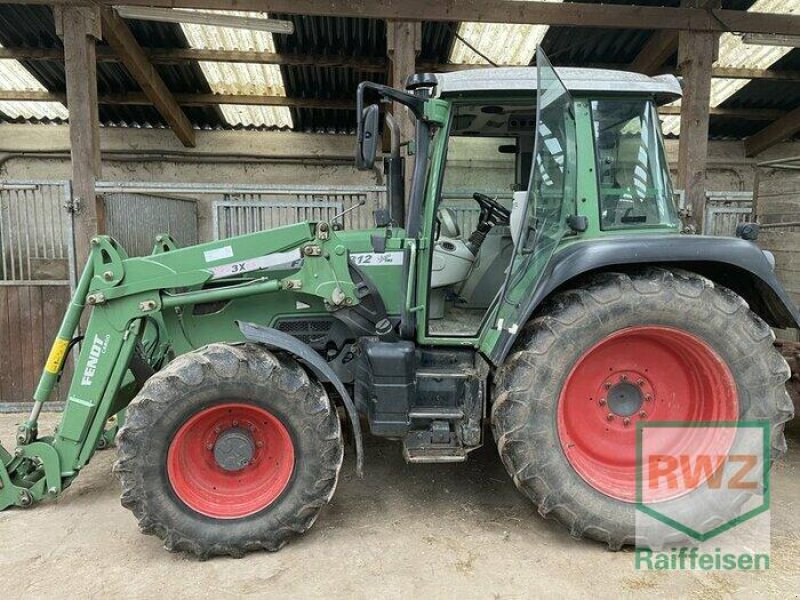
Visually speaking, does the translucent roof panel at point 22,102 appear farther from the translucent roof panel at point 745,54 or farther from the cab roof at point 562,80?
the translucent roof panel at point 745,54

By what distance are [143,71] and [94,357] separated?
5.15 m

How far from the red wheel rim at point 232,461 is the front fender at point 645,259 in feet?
3.93

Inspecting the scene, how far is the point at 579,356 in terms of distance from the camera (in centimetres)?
245

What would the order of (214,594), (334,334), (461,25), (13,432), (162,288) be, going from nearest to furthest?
(214,594), (162,288), (334,334), (13,432), (461,25)

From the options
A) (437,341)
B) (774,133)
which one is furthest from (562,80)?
(774,133)

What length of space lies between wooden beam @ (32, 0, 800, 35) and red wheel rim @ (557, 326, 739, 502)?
3748 mm

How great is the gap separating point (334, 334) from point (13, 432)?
10.2 ft

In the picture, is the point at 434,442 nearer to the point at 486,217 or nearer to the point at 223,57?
the point at 486,217

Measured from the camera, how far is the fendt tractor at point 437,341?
243 centimetres

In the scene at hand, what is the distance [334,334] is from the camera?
2.99m

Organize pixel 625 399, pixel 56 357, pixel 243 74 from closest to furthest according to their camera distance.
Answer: pixel 625 399 → pixel 56 357 → pixel 243 74

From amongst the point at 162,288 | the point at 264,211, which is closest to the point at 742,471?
the point at 162,288

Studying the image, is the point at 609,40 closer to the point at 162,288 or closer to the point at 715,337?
the point at 715,337

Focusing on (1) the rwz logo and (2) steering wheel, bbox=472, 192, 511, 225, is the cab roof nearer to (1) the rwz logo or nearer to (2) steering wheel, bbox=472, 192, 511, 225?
(2) steering wheel, bbox=472, 192, 511, 225
